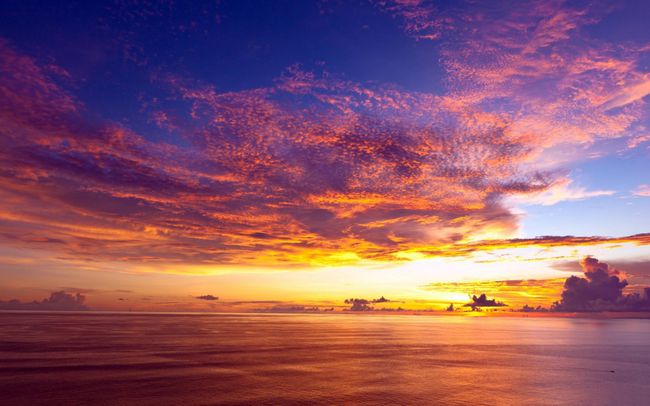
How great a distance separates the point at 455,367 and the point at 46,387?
A: 93.4 ft

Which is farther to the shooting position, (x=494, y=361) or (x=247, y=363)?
(x=494, y=361)

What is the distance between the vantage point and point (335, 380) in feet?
88.0

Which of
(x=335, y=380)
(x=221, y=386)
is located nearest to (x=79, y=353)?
(x=221, y=386)

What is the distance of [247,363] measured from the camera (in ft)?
114

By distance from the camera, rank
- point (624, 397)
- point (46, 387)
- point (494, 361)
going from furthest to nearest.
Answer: point (494, 361) < point (624, 397) < point (46, 387)

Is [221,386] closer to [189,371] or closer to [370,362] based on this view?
[189,371]

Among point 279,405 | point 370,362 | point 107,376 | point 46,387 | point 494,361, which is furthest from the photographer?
point 494,361

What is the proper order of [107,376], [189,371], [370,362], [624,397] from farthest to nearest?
1. [370,362]
2. [189,371]
3. [107,376]
4. [624,397]

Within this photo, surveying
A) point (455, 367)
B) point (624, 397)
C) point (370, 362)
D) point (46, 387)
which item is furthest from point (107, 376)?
point (624, 397)

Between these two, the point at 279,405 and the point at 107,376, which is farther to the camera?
the point at 107,376

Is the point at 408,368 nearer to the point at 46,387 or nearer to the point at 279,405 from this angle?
→ the point at 279,405

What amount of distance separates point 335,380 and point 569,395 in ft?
42.8

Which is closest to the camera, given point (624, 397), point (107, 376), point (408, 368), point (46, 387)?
point (46, 387)

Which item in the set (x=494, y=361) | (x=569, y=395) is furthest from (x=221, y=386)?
(x=494, y=361)
